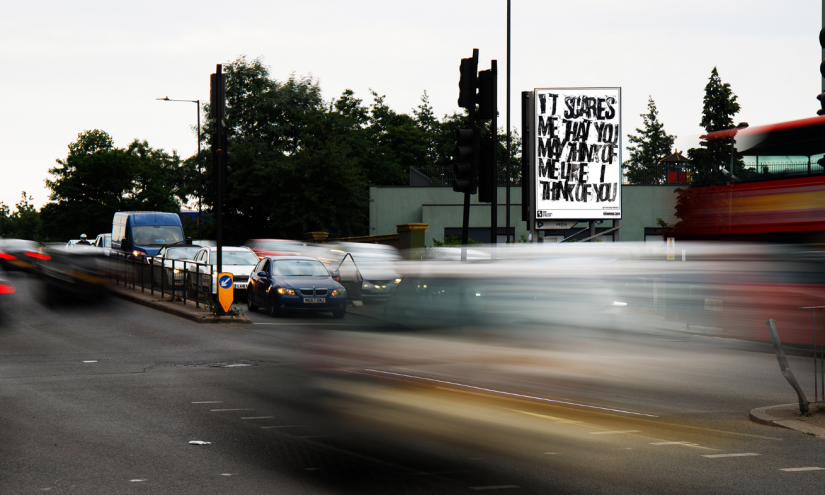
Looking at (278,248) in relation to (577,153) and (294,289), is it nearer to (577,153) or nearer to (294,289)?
(577,153)

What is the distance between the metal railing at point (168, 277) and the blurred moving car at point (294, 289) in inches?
49.3

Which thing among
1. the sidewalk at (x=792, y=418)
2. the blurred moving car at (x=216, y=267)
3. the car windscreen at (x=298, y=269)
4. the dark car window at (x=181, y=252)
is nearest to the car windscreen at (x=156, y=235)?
the dark car window at (x=181, y=252)

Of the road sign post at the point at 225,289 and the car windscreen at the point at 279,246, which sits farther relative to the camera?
the car windscreen at the point at 279,246

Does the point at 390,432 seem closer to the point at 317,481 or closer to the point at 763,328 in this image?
the point at 317,481

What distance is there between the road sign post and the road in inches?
303

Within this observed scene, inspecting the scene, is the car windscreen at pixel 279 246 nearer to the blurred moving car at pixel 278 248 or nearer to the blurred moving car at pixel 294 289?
the blurred moving car at pixel 278 248

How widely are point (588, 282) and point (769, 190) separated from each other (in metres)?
→ 11.3

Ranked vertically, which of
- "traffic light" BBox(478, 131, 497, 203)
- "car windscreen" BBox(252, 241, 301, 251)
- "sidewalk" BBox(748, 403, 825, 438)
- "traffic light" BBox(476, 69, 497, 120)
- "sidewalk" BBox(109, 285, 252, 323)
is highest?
"traffic light" BBox(476, 69, 497, 120)

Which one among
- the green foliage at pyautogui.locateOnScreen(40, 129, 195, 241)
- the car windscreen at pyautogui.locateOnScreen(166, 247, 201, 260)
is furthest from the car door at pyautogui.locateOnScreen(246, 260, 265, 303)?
the green foliage at pyautogui.locateOnScreen(40, 129, 195, 241)

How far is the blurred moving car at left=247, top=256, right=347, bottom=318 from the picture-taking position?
19797 mm

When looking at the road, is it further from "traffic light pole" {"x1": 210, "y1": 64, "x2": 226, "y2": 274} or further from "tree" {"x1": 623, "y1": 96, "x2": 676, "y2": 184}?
"tree" {"x1": 623, "y1": 96, "x2": 676, "y2": 184}

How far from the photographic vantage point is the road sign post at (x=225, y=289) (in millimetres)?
18406

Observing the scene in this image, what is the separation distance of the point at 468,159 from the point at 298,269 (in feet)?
34.8

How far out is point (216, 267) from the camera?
20.6 metres
